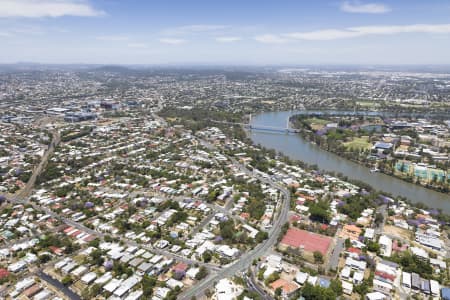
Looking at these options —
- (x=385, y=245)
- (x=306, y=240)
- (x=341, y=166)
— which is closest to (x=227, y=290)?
(x=306, y=240)

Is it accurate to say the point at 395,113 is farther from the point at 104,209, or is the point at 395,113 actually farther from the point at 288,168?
the point at 104,209

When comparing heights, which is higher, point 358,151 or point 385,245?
point 358,151

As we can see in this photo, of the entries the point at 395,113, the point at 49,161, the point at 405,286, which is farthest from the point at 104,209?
the point at 395,113

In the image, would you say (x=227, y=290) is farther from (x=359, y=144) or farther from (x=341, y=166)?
(x=359, y=144)

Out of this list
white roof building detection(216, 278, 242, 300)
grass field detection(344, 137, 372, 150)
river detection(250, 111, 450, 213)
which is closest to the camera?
white roof building detection(216, 278, 242, 300)

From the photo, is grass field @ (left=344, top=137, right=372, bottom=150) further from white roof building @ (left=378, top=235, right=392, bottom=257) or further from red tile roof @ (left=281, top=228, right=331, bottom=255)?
red tile roof @ (left=281, top=228, right=331, bottom=255)

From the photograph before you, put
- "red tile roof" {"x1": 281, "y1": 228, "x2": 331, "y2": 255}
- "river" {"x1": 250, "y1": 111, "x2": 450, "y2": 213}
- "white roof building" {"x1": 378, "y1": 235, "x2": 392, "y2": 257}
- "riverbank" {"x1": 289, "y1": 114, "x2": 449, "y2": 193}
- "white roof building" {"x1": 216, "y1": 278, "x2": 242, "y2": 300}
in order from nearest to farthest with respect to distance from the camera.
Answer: "white roof building" {"x1": 216, "y1": 278, "x2": 242, "y2": 300} → "white roof building" {"x1": 378, "y1": 235, "x2": 392, "y2": 257} → "red tile roof" {"x1": 281, "y1": 228, "x2": 331, "y2": 255} → "river" {"x1": 250, "y1": 111, "x2": 450, "y2": 213} → "riverbank" {"x1": 289, "y1": 114, "x2": 449, "y2": 193}

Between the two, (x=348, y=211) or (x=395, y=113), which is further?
(x=395, y=113)

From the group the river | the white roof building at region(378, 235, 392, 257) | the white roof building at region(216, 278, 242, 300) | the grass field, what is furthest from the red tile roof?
the grass field
